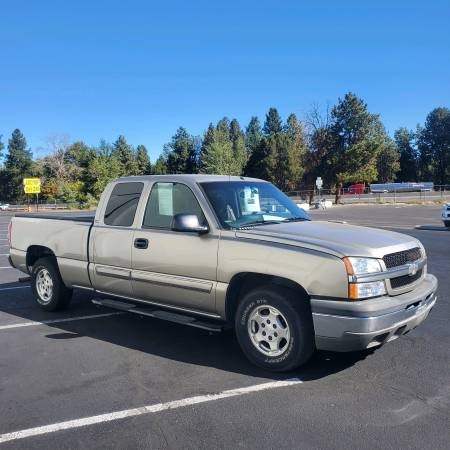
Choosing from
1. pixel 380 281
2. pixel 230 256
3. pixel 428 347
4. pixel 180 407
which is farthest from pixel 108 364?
pixel 428 347

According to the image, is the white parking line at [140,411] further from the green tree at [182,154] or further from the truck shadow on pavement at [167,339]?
the green tree at [182,154]

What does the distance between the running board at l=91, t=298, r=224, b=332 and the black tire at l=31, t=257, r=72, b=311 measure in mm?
1045

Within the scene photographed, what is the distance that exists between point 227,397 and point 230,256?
130 cm

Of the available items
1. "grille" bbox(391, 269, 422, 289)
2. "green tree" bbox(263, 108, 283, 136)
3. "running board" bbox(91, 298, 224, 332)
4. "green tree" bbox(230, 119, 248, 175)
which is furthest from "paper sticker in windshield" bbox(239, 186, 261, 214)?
"green tree" bbox(263, 108, 283, 136)

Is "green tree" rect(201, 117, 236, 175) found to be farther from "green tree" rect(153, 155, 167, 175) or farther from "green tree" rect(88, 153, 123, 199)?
"green tree" rect(88, 153, 123, 199)

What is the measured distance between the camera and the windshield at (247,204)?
5184 millimetres

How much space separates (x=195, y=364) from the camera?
4949 millimetres

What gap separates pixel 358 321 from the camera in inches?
161

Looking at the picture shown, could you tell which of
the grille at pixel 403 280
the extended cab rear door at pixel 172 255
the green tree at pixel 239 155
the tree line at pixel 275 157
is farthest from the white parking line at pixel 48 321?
the green tree at pixel 239 155

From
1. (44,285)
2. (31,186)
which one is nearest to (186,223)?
(44,285)

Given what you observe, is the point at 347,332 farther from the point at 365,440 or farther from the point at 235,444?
the point at 235,444

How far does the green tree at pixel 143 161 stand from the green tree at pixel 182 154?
514 inches

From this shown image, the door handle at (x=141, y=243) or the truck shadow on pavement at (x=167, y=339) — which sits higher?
the door handle at (x=141, y=243)

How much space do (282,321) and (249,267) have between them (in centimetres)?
58
